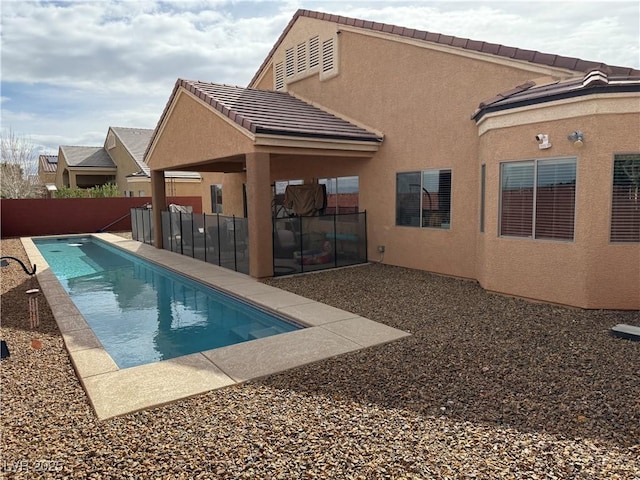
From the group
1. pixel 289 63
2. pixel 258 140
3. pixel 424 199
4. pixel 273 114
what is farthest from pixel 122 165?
pixel 424 199

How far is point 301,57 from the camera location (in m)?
16.2

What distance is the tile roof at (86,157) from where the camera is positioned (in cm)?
4067

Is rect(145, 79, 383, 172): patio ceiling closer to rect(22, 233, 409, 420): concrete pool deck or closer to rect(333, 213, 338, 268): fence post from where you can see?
rect(333, 213, 338, 268): fence post

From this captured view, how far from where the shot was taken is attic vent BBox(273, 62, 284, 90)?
17.3 metres

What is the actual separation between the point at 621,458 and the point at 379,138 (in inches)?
411

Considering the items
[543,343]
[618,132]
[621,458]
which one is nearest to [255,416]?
[621,458]

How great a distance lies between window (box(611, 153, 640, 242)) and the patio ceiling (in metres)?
6.64

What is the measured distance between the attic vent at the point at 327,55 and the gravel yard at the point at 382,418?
10743mm

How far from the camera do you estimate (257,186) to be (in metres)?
11.1

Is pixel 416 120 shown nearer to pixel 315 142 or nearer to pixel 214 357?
pixel 315 142

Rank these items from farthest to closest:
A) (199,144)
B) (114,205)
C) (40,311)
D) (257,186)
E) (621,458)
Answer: (114,205) < (199,144) < (257,186) < (40,311) < (621,458)

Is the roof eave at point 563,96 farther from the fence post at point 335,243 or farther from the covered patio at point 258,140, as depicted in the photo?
the fence post at point 335,243

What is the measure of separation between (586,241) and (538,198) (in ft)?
3.81

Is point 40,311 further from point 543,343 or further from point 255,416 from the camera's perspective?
point 543,343
